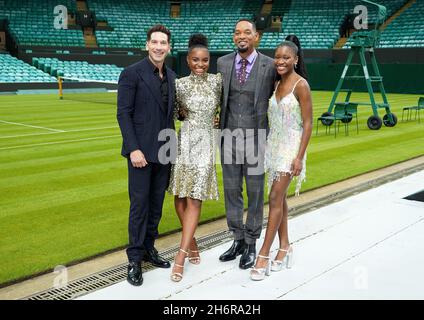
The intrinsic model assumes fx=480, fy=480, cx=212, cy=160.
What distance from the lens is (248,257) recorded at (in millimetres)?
4516

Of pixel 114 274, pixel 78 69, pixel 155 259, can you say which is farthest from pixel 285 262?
pixel 78 69

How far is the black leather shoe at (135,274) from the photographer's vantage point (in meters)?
4.04

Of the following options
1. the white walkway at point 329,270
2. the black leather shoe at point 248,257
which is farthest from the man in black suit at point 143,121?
the black leather shoe at point 248,257

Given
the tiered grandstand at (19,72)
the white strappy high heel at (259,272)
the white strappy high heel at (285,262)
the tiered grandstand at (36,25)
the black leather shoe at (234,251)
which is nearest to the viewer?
the white strappy high heel at (259,272)

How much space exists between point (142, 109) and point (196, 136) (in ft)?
1.78

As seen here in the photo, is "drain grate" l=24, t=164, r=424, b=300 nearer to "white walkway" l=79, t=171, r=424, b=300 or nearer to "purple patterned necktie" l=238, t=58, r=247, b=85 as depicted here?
"white walkway" l=79, t=171, r=424, b=300

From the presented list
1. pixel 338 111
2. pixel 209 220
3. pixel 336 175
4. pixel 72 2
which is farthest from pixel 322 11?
pixel 209 220

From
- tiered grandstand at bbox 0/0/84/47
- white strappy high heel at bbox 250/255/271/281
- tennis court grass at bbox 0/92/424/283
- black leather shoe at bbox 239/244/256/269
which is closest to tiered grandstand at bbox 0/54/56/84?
tiered grandstand at bbox 0/0/84/47

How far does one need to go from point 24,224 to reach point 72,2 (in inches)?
1722

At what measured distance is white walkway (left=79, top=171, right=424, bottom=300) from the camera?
3.85 metres

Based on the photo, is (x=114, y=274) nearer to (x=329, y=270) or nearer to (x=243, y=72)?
(x=329, y=270)

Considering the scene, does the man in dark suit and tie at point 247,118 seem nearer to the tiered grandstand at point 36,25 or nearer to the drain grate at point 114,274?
the drain grate at point 114,274

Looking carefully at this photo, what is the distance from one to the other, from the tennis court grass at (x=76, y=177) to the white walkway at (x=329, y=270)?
115 centimetres
